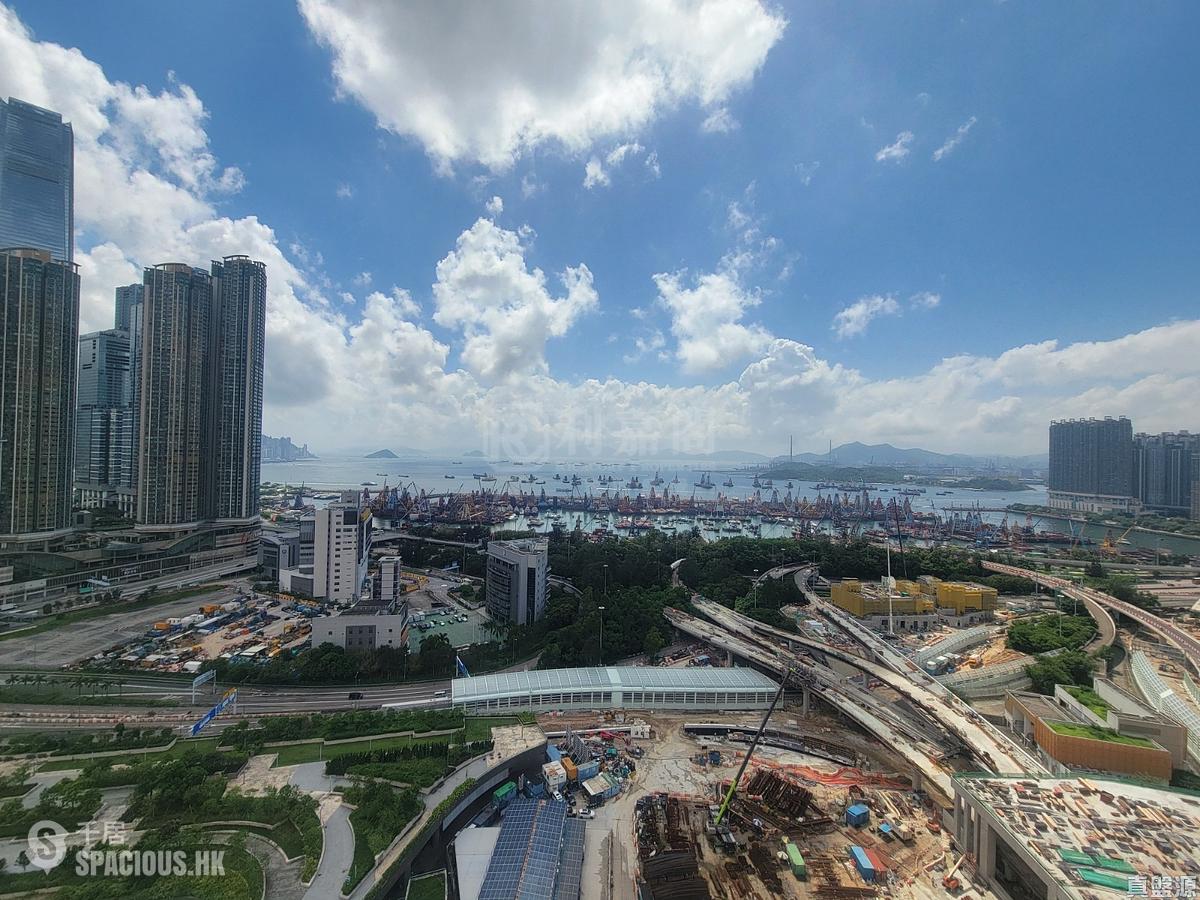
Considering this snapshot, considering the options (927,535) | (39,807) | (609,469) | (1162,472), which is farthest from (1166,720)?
(609,469)

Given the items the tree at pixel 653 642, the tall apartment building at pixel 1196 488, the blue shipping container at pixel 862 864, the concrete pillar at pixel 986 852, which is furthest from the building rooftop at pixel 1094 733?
the tall apartment building at pixel 1196 488

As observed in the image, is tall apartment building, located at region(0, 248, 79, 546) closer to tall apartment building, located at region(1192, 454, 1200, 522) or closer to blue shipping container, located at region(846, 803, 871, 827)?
blue shipping container, located at region(846, 803, 871, 827)

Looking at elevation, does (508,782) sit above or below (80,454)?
below

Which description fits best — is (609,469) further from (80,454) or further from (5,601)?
(5,601)

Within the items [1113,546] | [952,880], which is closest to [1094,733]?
[952,880]

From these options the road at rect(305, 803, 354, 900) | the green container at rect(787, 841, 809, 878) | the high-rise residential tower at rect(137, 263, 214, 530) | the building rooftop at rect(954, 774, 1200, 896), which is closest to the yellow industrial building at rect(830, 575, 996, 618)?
the building rooftop at rect(954, 774, 1200, 896)
